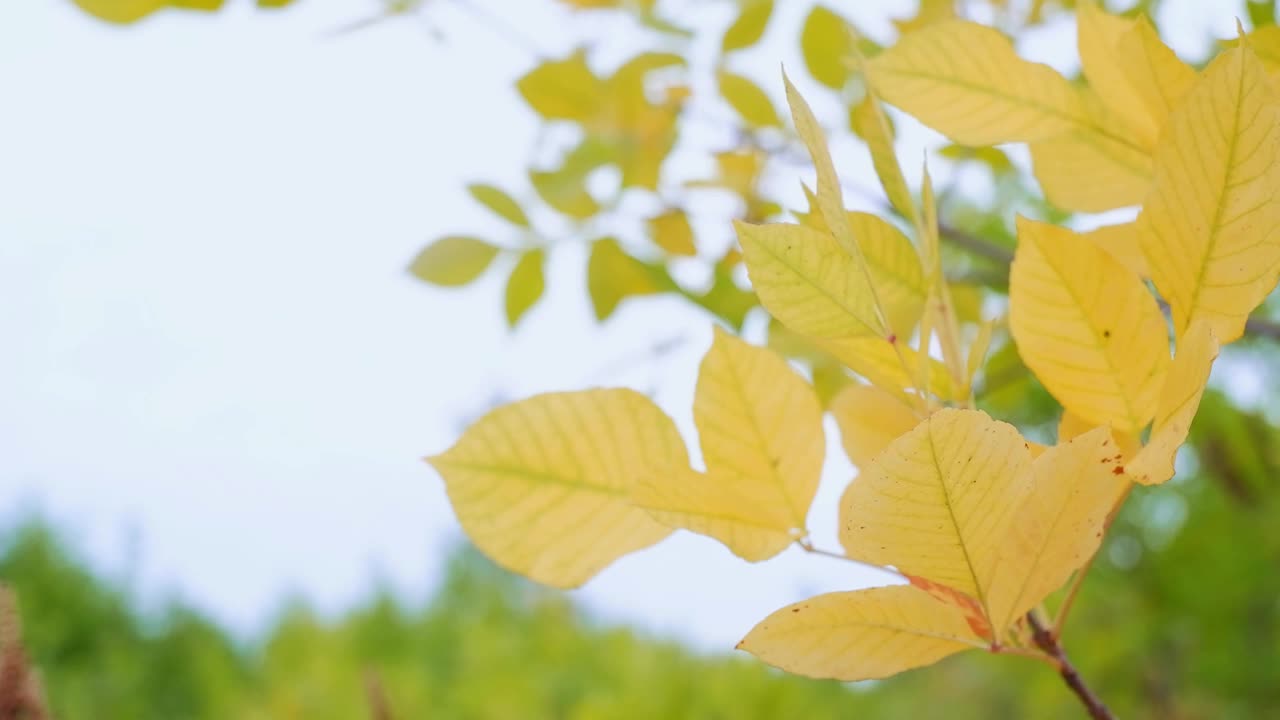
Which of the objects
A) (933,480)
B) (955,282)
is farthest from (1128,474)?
(955,282)

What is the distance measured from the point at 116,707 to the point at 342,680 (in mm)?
670

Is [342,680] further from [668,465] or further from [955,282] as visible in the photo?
[668,465]

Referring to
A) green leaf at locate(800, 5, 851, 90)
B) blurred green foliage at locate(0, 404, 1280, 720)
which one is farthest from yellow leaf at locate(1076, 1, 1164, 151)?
blurred green foliage at locate(0, 404, 1280, 720)

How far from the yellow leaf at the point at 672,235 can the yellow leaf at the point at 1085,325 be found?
32cm

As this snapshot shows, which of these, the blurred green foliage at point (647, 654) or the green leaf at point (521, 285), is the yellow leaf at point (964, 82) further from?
the blurred green foliage at point (647, 654)

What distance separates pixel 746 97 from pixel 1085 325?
31 centimetres

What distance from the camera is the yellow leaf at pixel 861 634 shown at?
0.22 m

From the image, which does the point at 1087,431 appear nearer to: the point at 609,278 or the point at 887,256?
the point at 887,256

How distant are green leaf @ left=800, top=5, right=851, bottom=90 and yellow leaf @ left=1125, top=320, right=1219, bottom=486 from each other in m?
0.30

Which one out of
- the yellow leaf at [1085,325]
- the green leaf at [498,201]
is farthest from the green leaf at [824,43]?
the yellow leaf at [1085,325]

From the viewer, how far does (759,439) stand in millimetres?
251

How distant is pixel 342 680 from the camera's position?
1.65 metres

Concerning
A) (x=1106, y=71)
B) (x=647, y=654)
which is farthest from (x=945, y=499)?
(x=647, y=654)

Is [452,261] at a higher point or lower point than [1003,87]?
lower
